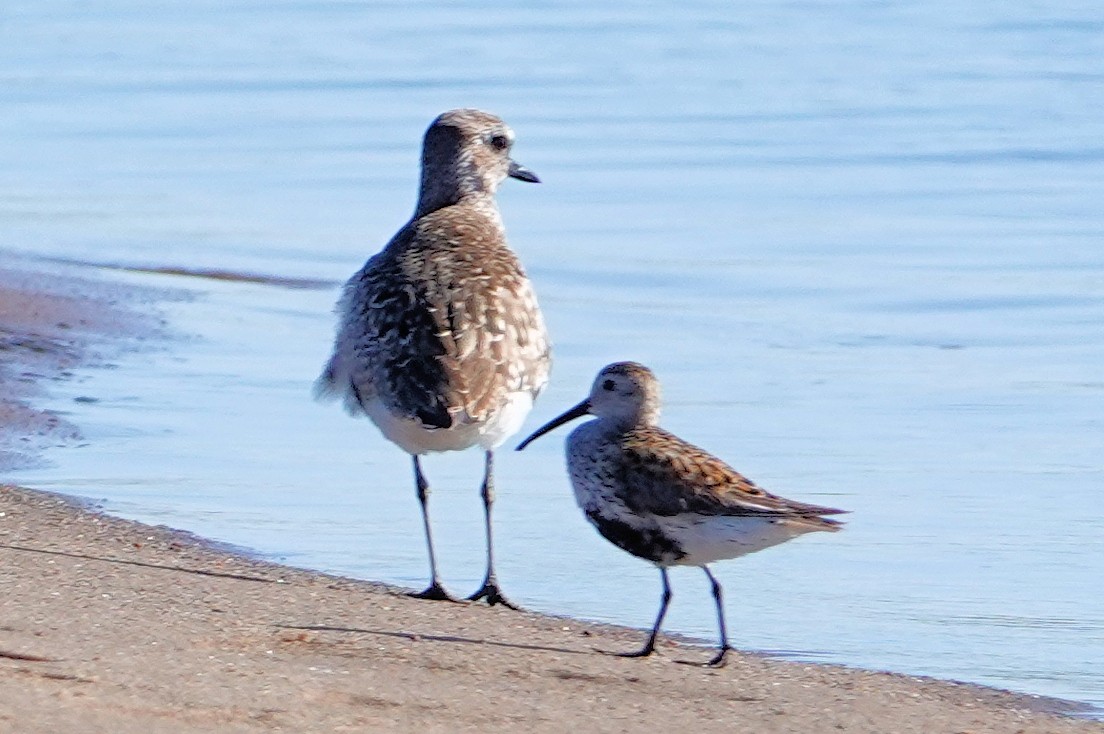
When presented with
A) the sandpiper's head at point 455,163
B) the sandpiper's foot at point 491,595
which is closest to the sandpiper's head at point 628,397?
the sandpiper's foot at point 491,595

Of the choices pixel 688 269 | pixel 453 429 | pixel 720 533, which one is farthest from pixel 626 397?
pixel 688 269

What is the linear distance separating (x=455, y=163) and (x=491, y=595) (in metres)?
2.02

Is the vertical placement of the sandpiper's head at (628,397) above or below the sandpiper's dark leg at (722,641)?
above

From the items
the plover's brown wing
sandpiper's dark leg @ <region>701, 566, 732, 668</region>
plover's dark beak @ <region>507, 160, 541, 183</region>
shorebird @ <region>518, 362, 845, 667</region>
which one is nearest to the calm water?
sandpiper's dark leg @ <region>701, 566, 732, 668</region>

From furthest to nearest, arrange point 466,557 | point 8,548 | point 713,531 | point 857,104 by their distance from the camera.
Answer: point 857,104 < point 466,557 < point 8,548 < point 713,531

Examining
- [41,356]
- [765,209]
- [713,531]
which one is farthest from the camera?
[765,209]

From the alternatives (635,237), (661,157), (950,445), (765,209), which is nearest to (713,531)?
(950,445)

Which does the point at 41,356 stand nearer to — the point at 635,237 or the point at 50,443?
the point at 50,443

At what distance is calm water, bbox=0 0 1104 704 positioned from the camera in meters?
7.87

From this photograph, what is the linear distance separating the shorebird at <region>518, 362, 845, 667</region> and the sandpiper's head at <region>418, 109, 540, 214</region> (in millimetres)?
2160

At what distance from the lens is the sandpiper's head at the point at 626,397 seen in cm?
675

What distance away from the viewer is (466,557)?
804cm

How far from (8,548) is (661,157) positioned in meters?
11.8

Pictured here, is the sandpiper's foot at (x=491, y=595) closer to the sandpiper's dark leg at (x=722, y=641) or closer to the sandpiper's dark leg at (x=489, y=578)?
the sandpiper's dark leg at (x=489, y=578)
